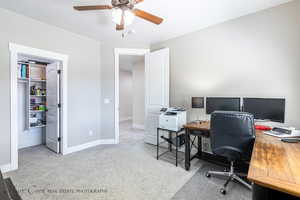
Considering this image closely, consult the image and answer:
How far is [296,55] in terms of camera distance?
80.0 inches

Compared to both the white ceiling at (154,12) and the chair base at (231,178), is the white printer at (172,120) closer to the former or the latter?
the chair base at (231,178)

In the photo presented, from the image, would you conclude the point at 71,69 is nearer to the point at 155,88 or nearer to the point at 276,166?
the point at 155,88

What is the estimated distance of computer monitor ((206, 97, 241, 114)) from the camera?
2.27 meters

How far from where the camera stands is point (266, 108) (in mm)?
2006

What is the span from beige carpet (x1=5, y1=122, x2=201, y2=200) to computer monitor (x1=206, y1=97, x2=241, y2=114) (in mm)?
1056

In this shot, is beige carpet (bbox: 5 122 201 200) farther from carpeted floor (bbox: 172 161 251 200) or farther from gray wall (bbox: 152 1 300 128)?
gray wall (bbox: 152 1 300 128)

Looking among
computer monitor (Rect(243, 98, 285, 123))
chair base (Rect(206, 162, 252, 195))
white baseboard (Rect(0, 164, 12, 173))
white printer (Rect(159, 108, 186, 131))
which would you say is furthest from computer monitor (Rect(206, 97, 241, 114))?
white baseboard (Rect(0, 164, 12, 173))

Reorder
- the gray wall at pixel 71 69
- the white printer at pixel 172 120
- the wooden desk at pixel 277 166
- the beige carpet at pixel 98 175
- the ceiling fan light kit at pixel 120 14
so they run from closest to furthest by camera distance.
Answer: the wooden desk at pixel 277 166 < the ceiling fan light kit at pixel 120 14 < the beige carpet at pixel 98 175 < the gray wall at pixel 71 69 < the white printer at pixel 172 120

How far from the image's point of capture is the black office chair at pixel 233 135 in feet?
5.56

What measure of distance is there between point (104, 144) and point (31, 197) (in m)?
Answer: 1.93

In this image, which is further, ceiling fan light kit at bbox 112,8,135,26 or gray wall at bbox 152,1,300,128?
gray wall at bbox 152,1,300,128

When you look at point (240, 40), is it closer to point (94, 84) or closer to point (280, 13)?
point (280, 13)

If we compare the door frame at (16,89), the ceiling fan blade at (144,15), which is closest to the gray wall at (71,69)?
the door frame at (16,89)

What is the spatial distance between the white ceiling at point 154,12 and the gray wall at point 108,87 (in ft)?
1.74
